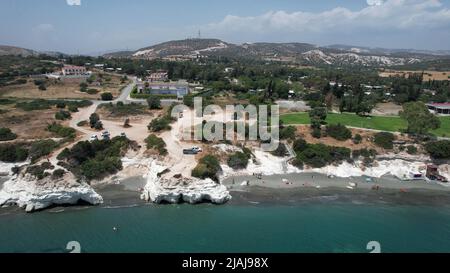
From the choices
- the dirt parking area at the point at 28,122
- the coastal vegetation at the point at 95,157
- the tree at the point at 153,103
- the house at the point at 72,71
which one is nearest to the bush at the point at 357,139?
the coastal vegetation at the point at 95,157

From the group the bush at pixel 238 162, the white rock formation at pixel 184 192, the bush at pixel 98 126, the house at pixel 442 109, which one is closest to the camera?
the white rock formation at pixel 184 192

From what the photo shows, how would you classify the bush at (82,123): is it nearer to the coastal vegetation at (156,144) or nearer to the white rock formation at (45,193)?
the coastal vegetation at (156,144)

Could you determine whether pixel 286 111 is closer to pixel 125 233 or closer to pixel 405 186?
pixel 405 186

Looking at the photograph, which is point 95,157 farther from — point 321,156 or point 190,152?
point 321,156

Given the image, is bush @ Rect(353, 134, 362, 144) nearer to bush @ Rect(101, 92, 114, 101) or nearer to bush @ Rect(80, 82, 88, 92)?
bush @ Rect(101, 92, 114, 101)

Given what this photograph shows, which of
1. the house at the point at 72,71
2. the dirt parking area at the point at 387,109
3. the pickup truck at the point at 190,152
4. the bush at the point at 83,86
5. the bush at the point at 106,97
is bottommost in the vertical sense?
the pickup truck at the point at 190,152
